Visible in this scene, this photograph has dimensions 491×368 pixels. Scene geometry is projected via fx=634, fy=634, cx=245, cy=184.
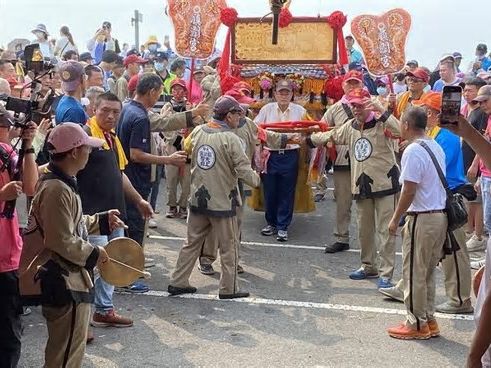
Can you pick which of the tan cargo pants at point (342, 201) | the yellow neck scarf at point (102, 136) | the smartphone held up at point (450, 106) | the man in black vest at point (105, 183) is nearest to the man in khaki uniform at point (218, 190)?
the man in black vest at point (105, 183)

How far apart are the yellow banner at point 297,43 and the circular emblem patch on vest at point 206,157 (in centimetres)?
299

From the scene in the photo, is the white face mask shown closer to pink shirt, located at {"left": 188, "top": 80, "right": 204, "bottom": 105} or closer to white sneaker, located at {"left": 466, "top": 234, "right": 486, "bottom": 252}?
pink shirt, located at {"left": 188, "top": 80, "right": 204, "bottom": 105}

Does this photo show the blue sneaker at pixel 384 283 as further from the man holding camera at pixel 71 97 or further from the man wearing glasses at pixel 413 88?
the man holding camera at pixel 71 97

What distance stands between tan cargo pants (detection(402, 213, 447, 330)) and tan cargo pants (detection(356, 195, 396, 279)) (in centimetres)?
105

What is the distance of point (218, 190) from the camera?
5711 millimetres

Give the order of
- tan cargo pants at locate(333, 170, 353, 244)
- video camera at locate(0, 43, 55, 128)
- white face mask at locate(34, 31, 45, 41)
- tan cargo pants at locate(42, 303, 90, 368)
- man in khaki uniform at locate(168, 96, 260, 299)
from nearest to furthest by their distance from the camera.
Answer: tan cargo pants at locate(42, 303, 90, 368), video camera at locate(0, 43, 55, 128), man in khaki uniform at locate(168, 96, 260, 299), tan cargo pants at locate(333, 170, 353, 244), white face mask at locate(34, 31, 45, 41)

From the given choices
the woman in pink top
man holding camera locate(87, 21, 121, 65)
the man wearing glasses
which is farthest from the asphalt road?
man holding camera locate(87, 21, 121, 65)

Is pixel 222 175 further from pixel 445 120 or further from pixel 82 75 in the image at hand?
pixel 445 120

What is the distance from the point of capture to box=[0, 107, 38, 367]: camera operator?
12.2ft

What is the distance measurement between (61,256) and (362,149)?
3.64 meters

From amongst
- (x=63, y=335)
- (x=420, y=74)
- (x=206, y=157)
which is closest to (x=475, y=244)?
(x=420, y=74)

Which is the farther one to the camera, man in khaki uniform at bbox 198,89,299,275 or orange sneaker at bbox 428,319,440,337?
man in khaki uniform at bbox 198,89,299,275

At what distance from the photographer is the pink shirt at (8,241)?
3.71 m

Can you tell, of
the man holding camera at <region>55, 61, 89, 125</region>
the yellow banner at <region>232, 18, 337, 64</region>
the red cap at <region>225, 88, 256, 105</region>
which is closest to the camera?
the man holding camera at <region>55, 61, 89, 125</region>
